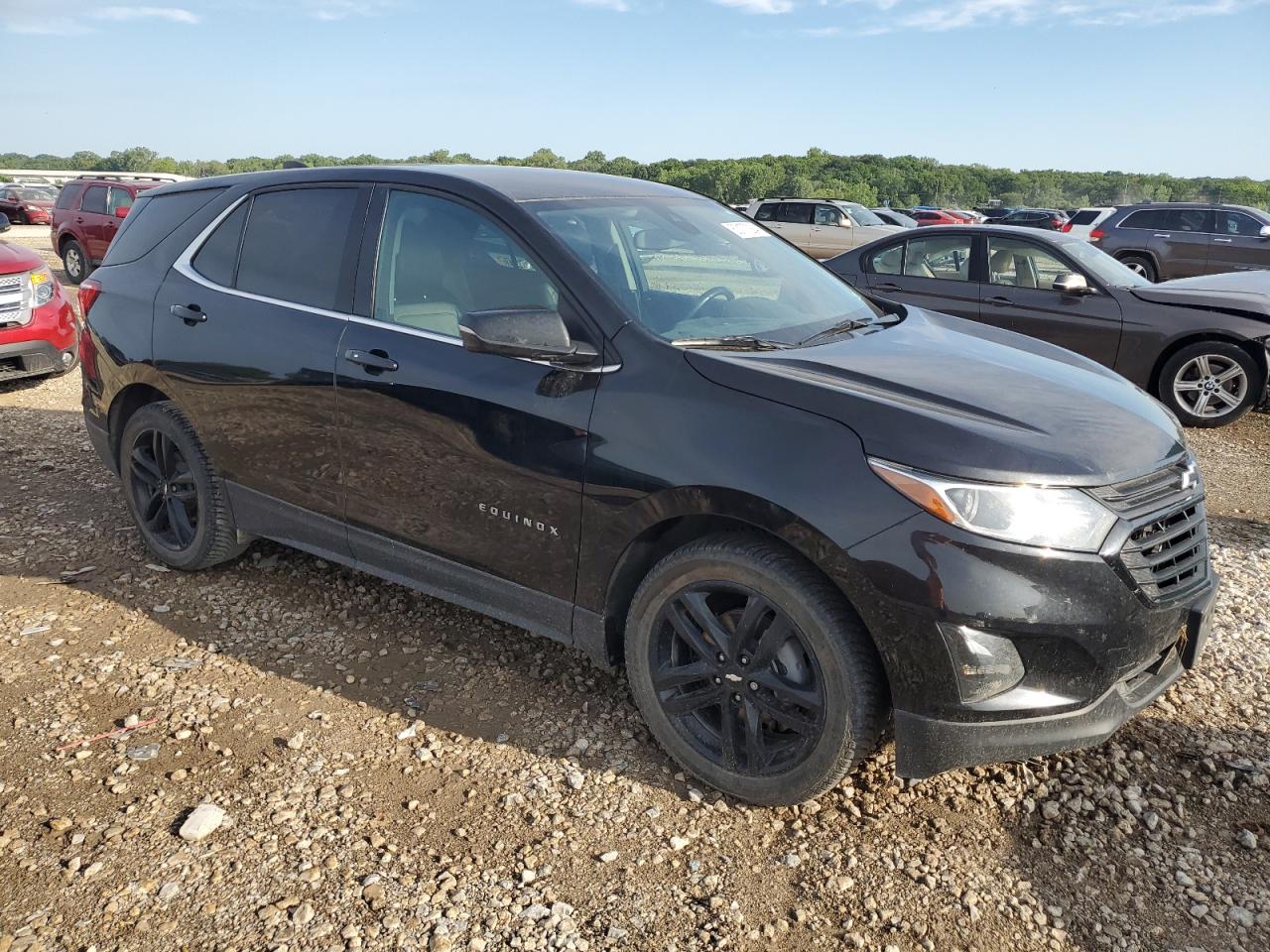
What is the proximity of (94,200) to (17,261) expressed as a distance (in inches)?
345

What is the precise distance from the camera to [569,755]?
10.2 ft

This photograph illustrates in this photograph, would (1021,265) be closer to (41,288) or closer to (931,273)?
(931,273)

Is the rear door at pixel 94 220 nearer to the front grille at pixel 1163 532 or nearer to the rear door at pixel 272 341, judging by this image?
the rear door at pixel 272 341

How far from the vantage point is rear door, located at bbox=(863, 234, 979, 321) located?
848 centimetres

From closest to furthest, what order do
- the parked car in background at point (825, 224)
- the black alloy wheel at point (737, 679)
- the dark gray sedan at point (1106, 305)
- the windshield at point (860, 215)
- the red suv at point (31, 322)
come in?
1. the black alloy wheel at point (737, 679)
2. the red suv at point (31, 322)
3. the dark gray sedan at point (1106, 305)
4. the parked car in background at point (825, 224)
5. the windshield at point (860, 215)

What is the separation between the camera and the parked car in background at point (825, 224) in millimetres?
20672

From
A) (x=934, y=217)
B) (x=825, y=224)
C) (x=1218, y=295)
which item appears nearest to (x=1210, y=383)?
(x=1218, y=295)

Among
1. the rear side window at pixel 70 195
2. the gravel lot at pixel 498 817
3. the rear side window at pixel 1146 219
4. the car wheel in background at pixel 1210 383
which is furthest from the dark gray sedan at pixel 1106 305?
the rear side window at pixel 70 195

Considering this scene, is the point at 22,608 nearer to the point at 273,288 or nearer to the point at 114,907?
the point at 273,288

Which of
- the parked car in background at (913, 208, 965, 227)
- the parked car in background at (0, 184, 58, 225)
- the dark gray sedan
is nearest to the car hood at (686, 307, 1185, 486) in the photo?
the dark gray sedan

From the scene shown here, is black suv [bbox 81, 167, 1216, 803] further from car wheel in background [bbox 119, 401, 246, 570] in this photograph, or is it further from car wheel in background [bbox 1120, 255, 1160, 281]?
car wheel in background [bbox 1120, 255, 1160, 281]

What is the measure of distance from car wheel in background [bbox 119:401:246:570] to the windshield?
18706 mm

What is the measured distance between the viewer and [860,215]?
69.3 ft

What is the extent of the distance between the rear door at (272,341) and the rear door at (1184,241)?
1551 cm
